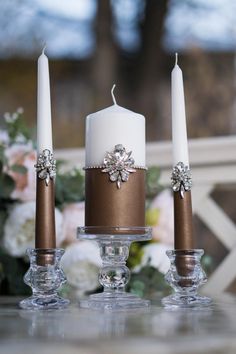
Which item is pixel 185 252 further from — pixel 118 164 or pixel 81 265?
pixel 81 265

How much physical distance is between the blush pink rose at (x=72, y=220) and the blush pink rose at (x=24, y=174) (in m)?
0.06

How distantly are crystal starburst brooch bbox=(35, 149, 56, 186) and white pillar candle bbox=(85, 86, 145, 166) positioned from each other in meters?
0.04

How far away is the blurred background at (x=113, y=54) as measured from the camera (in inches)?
120

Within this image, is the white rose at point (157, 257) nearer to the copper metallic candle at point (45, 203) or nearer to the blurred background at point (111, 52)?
the copper metallic candle at point (45, 203)

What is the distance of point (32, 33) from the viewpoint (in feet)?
10.8

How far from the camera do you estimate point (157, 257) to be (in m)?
0.99

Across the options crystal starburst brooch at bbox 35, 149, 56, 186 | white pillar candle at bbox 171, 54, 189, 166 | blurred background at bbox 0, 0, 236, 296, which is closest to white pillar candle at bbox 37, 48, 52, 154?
crystal starburst brooch at bbox 35, 149, 56, 186

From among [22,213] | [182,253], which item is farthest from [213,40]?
[182,253]

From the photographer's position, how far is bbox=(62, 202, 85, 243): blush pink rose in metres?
0.98

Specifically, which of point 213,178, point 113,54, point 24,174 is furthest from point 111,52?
point 24,174

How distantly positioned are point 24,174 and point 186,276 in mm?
359

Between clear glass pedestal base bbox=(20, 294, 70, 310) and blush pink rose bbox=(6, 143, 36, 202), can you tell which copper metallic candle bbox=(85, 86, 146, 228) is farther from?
blush pink rose bbox=(6, 143, 36, 202)

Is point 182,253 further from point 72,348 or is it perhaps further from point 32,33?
point 32,33

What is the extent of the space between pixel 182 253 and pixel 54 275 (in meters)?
0.13
